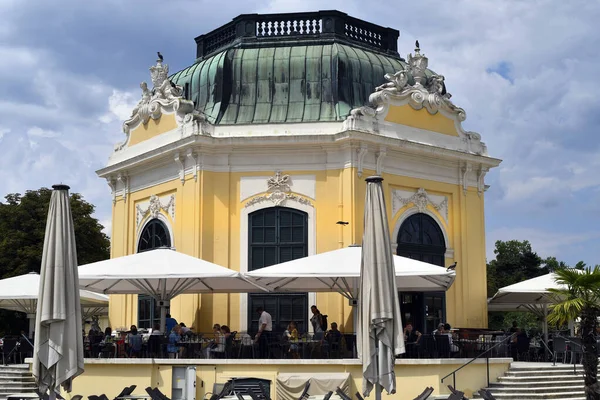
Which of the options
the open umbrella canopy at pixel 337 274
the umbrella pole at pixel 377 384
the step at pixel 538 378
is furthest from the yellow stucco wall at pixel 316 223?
the umbrella pole at pixel 377 384

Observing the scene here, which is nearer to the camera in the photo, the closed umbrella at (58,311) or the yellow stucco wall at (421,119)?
the closed umbrella at (58,311)

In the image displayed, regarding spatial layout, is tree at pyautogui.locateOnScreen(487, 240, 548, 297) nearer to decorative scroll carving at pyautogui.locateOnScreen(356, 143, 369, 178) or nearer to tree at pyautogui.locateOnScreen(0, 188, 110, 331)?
tree at pyautogui.locateOnScreen(0, 188, 110, 331)

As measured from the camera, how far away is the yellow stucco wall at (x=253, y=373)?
59.9ft

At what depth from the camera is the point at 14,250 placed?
36.3 meters

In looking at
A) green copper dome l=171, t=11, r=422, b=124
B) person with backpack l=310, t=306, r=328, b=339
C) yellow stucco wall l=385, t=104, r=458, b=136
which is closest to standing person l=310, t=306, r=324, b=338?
person with backpack l=310, t=306, r=328, b=339

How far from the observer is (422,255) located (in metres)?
24.9

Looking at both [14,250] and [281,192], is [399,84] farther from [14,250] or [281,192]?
[14,250]

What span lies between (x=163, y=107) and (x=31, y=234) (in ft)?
46.5

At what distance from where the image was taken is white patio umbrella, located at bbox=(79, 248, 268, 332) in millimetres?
19125

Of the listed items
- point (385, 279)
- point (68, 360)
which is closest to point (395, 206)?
point (385, 279)

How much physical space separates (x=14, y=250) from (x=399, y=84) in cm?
1874

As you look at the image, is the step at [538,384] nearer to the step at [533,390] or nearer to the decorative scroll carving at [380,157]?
the step at [533,390]

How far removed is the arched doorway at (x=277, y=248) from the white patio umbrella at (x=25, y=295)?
15.5 ft

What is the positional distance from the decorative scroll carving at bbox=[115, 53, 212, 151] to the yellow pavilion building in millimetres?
41
